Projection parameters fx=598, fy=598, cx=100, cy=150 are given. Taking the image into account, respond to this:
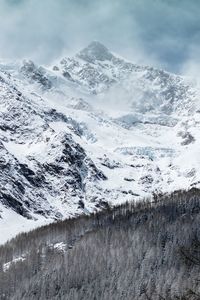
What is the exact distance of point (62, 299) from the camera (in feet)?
455

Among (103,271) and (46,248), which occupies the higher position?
(46,248)

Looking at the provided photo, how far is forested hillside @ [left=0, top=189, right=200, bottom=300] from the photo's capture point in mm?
136750

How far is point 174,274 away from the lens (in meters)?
135

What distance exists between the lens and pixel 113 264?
6122 inches

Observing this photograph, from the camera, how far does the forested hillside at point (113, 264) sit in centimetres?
13675

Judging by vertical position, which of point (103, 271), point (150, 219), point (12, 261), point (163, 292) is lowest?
point (163, 292)

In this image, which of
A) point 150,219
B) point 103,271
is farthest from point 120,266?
point 150,219

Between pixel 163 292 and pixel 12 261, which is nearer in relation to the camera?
pixel 163 292

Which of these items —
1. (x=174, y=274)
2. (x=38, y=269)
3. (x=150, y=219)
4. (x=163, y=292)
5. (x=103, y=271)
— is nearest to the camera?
(x=163, y=292)

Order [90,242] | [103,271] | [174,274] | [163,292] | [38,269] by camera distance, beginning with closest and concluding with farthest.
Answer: [163,292], [174,274], [103,271], [38,269], [90,242]

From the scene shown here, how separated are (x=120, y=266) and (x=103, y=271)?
4.54 m

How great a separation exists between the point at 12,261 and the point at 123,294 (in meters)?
61.3

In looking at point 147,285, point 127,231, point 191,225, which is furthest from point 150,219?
point 147,285

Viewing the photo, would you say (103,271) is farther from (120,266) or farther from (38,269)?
(38,269)
